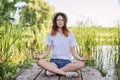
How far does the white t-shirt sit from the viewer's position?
17.3 ft

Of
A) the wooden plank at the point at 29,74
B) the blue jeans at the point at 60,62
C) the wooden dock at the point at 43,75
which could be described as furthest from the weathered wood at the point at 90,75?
the wooden plank at the point at 29,74

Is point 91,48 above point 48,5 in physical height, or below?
below

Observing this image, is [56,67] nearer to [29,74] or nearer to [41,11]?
[29,74]

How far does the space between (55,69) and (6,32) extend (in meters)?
0.92

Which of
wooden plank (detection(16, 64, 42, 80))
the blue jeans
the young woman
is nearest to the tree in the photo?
wooden plank (detection(16, 64, 42, 80))

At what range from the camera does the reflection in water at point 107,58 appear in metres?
6.48

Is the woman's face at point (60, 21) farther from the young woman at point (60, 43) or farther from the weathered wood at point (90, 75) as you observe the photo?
the weathered wood at point (90, 75)

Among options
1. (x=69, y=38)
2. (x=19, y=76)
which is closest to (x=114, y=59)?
(x=69, y=38)

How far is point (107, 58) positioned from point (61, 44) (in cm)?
165

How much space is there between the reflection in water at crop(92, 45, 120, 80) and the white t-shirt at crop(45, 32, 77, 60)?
4.17ft

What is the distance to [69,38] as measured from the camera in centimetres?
533

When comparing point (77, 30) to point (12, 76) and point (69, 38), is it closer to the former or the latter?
point (69, 38)

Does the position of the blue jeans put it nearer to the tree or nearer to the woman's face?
the woman's face

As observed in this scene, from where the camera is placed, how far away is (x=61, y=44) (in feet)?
17.4
